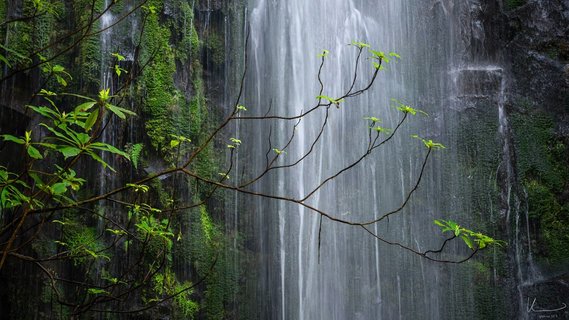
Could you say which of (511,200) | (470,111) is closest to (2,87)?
(470,111)

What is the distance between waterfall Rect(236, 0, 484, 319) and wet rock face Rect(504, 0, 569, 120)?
2.03 feet

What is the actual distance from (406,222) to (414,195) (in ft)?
1.36

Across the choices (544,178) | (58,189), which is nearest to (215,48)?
(544,178)

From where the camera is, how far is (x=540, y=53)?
8.17 metres

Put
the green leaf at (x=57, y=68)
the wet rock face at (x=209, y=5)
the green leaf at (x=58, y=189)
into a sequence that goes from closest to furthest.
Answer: the green leaf at (x=58, y=189) → the green leaf at (x=57, y=68) → the wet rock face at (x=209, y=5)

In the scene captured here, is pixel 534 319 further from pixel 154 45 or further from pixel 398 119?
pixel 154 45

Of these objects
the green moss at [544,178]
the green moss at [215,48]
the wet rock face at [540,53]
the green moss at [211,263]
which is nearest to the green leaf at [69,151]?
the green moss at [211,263]

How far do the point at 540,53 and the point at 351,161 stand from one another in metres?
3.33

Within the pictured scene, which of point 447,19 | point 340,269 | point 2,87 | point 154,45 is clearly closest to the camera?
point 2,87

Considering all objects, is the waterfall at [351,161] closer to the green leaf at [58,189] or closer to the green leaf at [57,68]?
the green leaf at [57,68]

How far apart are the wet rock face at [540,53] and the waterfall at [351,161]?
619 millimetres

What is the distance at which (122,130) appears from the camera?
6113mm

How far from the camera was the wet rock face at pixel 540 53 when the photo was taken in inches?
317

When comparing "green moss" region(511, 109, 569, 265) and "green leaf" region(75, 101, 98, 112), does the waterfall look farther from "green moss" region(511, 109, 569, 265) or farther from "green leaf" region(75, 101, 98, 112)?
"green leaf" region(75, 101, 98, 112)
